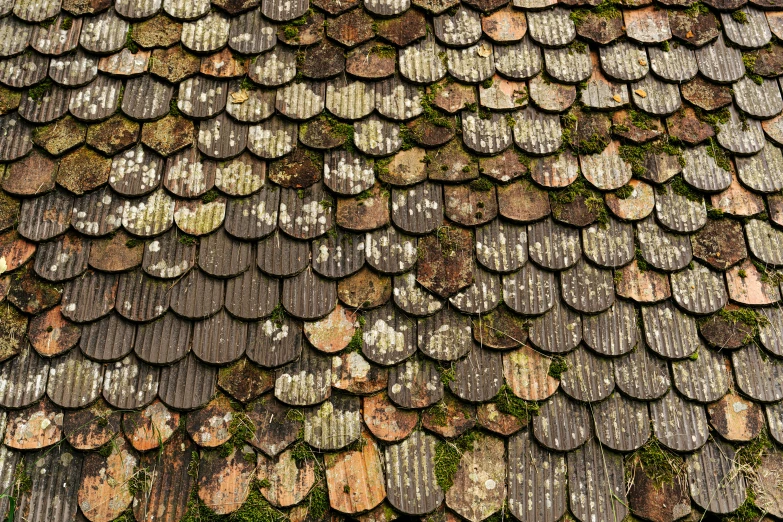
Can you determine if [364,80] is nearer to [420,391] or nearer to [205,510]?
[420,391]

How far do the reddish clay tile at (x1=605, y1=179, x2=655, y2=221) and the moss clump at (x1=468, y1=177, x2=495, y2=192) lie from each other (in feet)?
1.61

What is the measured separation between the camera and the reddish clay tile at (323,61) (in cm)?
289

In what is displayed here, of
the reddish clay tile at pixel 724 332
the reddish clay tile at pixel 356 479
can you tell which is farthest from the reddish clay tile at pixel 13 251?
the reddish clay tile at pixel 724 332

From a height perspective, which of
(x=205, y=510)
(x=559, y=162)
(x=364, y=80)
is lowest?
(x=205, y=510)

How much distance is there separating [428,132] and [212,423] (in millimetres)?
1441

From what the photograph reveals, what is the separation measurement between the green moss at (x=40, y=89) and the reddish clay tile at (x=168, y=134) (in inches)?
19.0

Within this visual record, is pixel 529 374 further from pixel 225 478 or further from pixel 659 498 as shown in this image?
pixel 225 478

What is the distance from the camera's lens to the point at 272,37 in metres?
2.95

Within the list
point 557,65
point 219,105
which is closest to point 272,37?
point 219,105

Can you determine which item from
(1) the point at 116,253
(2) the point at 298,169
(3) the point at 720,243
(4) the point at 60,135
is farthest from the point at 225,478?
(3) the point at 720,243

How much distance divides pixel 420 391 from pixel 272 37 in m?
1.68

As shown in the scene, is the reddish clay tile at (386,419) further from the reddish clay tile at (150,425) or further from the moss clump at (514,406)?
Answer: the reddish clay tile at (150,425)

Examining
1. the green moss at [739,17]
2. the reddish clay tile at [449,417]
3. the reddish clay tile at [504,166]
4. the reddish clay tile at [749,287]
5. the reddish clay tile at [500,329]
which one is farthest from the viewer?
the green moss at [739,17]

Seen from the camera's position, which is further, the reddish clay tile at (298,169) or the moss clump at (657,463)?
the reddish clay tile at (298,169)
